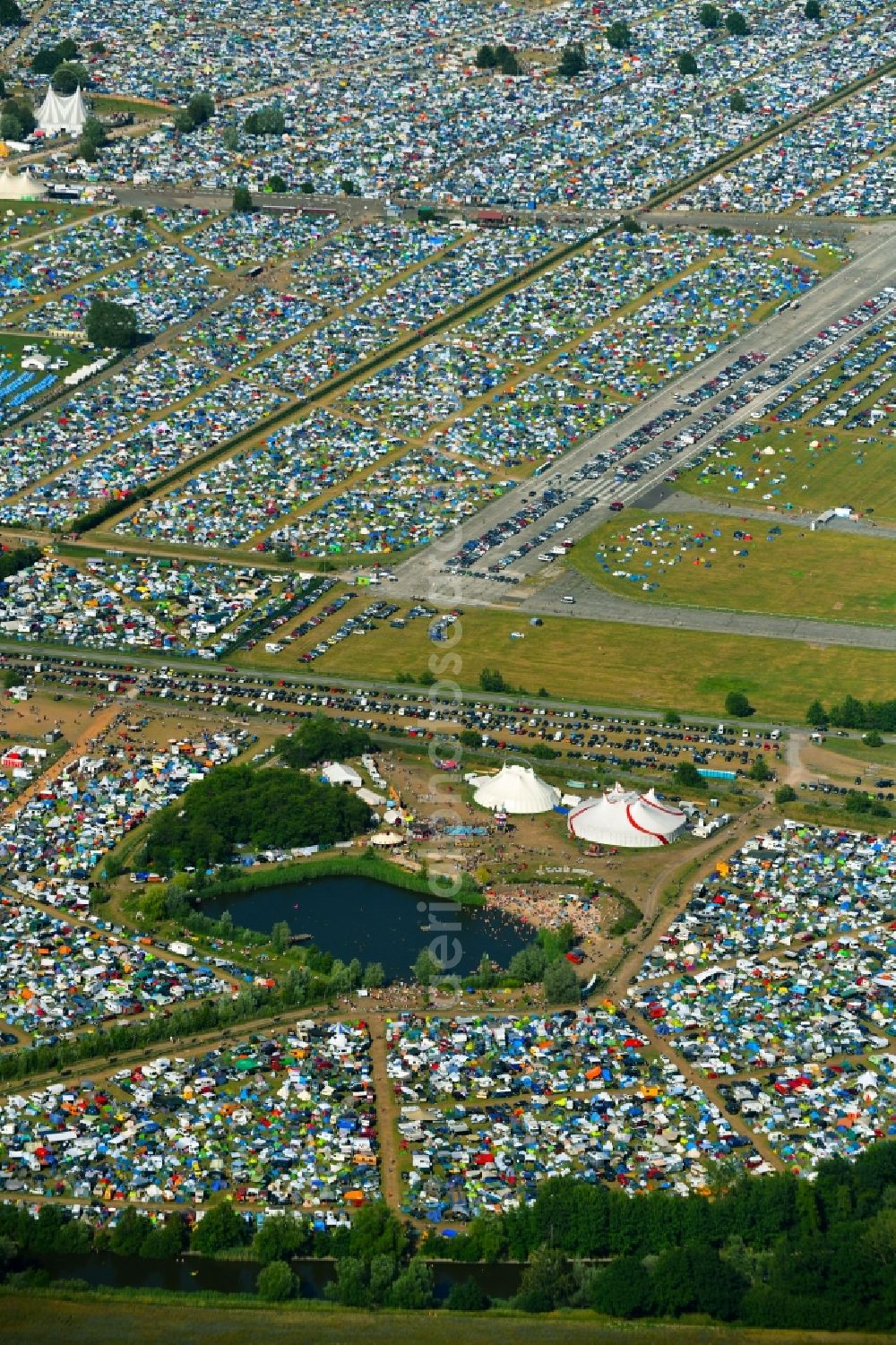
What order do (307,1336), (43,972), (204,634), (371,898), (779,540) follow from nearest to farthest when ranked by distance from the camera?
(307,1336) → (43,972) → (371,898) → (204,634) → (779,540)

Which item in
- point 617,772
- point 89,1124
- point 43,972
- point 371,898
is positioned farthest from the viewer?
point 617,772

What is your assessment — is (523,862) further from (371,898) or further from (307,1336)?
(307,1336)

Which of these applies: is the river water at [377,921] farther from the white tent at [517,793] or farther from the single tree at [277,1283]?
the single tree at [277,1283]

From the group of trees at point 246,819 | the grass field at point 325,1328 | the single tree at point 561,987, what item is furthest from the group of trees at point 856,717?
the grass field at point 325,1328

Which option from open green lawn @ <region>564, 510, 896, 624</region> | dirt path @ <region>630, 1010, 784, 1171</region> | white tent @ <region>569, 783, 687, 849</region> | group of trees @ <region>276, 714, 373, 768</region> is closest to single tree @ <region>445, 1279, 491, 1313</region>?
dirt path @ <region>630, 1010, 784, 1171</region>

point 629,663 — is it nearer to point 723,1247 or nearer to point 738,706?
point 738,706

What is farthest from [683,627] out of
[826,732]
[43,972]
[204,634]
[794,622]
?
[43,972]

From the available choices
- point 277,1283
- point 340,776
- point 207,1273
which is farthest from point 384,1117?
point 340,776
